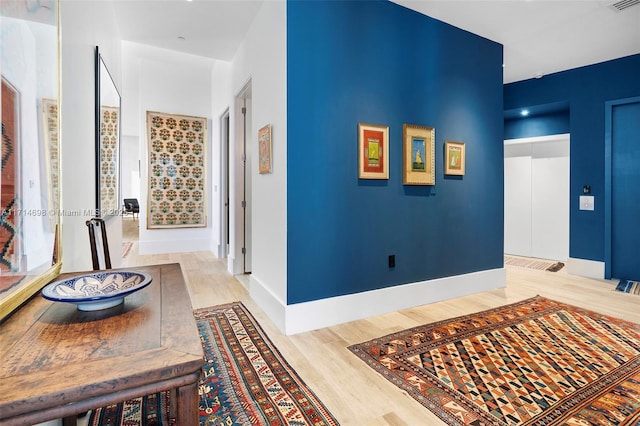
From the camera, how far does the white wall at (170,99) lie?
5344mm

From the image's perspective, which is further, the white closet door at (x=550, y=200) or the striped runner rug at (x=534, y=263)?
the white closet door at (x=550, y=200)

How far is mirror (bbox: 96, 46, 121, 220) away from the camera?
2.44 meters

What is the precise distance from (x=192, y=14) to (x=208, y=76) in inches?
109

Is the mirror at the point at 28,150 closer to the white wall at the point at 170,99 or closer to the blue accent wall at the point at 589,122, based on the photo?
the white wall at the point at 170,99

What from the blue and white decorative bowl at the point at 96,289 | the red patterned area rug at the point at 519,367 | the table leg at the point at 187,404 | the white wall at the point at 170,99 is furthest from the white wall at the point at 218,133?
the table leg at the point at 187,404

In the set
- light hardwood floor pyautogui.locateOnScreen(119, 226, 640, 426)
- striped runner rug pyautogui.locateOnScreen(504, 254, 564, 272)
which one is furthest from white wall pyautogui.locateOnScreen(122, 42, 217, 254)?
striped runner rug pyautogui.locateOnScreen(504, 254, 564, 272)

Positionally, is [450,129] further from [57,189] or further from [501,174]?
[57,189]

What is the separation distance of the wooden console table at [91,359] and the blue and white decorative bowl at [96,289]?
0.03 metres

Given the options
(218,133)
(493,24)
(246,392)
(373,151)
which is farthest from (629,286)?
(218,133)

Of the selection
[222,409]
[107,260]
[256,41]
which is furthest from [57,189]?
[256,41]

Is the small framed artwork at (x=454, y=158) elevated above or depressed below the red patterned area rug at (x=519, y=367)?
above

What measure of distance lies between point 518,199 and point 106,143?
6239mm

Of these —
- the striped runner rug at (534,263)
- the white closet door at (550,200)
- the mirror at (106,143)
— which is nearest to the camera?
the mirror at (106,143)

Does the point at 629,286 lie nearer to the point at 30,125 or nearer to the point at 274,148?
the point at 274,148
